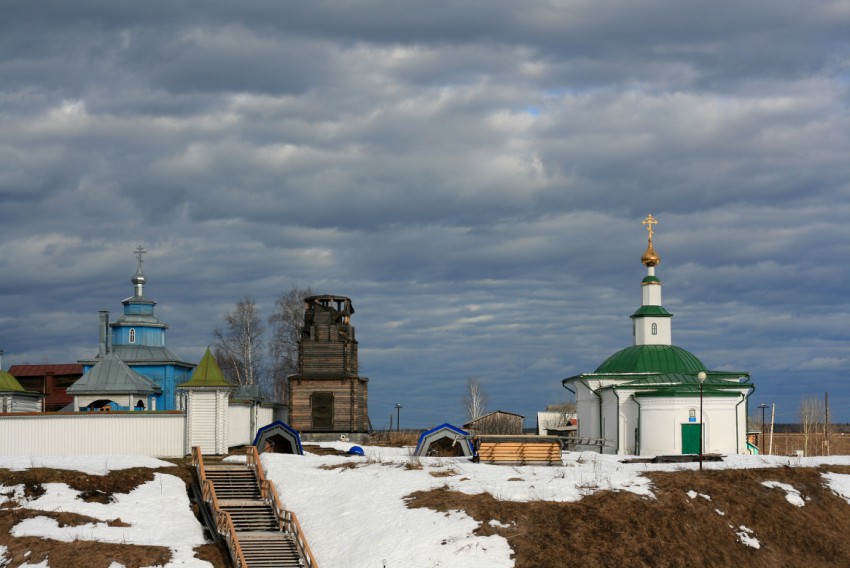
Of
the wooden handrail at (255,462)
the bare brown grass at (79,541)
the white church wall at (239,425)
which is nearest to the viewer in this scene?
the bare brown grass at (79,541)

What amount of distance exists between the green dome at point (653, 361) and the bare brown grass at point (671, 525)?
19.3 m

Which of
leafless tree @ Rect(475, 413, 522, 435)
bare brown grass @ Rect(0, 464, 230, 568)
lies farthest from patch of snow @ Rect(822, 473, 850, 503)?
leafless tree @ Rect(475, 413, 522, 435)

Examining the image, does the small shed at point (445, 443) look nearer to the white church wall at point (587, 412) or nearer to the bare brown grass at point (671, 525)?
the white church wall at point (587, 412)

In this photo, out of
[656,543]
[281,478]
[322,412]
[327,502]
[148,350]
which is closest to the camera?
[656,543]

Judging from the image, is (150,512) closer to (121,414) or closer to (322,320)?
(121,414)

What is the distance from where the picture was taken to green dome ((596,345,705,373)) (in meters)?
51.2

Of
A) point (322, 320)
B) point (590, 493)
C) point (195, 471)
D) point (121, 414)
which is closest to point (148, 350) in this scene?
point (322, 320)

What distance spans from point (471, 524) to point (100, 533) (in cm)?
1136

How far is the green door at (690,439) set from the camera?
46.8m

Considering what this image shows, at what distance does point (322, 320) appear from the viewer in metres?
58.5

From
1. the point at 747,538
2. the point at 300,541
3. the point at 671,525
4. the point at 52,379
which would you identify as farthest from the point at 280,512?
the point at 52,379

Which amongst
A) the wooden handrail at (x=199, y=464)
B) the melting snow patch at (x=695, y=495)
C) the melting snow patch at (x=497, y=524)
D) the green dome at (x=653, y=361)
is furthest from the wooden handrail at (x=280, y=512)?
the green dome at (x=653, y=361)

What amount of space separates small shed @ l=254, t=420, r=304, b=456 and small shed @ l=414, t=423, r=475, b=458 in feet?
18.1

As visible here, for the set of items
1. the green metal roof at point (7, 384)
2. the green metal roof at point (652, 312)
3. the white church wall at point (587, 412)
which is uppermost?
the green metal roof at point (652, 312)
